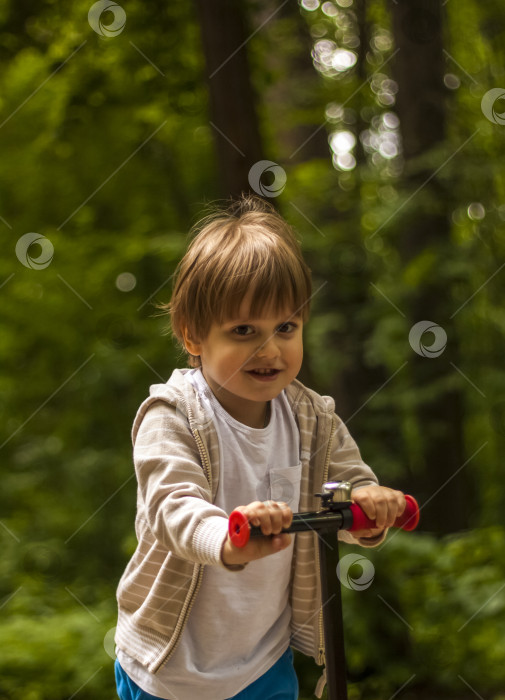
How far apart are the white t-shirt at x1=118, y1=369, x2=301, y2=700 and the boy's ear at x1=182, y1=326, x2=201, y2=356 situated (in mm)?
70

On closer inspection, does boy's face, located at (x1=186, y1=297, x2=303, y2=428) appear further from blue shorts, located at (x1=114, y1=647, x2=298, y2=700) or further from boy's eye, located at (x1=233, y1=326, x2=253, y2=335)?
blue shorts, located at (x1=114, y1=647, x2=298, y2=700)

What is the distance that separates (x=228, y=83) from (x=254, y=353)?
220 centimetres

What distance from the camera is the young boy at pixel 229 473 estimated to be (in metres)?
1.86

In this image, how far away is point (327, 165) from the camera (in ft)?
16.2

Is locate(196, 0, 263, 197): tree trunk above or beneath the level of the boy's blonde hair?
above

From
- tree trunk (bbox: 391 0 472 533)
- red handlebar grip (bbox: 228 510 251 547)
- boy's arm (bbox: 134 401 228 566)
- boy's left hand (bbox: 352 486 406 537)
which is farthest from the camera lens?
tree trunk (bbox: 391 0 472 533)

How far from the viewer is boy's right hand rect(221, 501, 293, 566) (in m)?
1.41

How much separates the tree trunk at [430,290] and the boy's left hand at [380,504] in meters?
3.18

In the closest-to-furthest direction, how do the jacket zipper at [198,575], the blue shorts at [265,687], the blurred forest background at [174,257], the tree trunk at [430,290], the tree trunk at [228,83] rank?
the jacket zipper at [198,575]
the blue shorts at [265,687]
the tree trunk at [228,83]
the blurred forest background at [174,257]
the tree trunk at [430,290]

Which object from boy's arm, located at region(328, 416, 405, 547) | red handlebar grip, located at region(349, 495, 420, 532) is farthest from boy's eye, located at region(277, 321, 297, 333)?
red handlebar grip, located at region(349, 495, 420, 532)

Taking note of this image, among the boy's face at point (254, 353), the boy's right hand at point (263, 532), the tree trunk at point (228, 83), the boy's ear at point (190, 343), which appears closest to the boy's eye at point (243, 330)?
the boy's face at point (254, 353)

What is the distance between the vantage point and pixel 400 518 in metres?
1.79

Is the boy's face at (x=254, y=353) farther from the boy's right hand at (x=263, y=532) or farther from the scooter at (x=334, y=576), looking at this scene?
the boy's right hand at (x=263, y=532)

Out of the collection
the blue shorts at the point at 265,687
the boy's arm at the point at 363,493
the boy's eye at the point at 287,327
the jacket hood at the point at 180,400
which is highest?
the boy's eye at the point at 287,327
